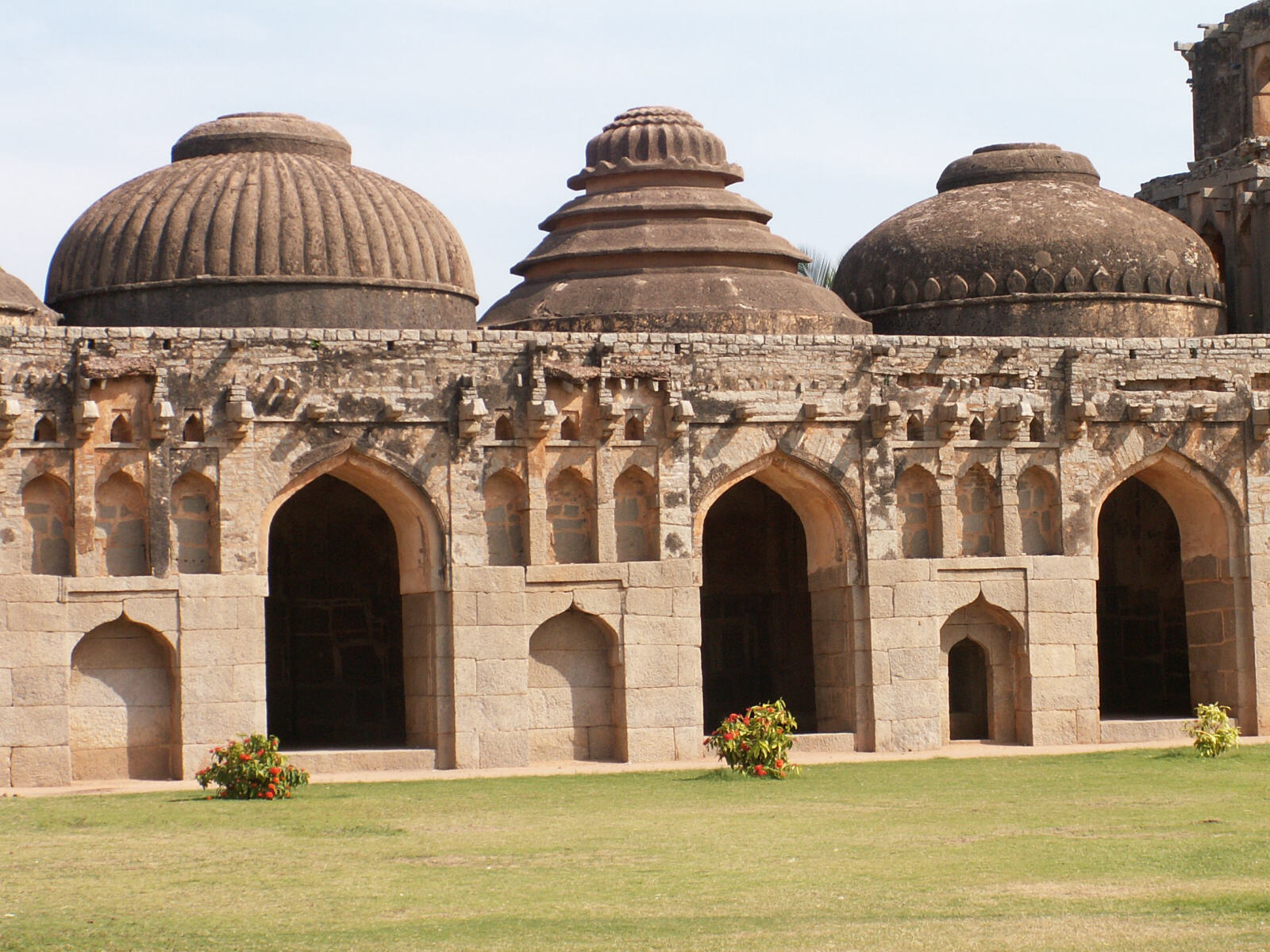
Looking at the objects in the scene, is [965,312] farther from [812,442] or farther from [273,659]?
[273,659]

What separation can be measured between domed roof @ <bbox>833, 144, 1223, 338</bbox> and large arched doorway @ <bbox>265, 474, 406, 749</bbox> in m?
6.08

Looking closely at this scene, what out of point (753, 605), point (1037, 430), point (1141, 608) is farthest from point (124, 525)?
point (1141, 608)

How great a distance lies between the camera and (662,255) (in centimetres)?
2195

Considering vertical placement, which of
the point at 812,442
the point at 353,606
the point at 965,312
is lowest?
Answer: the point at 353,606

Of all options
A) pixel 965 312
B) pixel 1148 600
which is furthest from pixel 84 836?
pixel 1148 600

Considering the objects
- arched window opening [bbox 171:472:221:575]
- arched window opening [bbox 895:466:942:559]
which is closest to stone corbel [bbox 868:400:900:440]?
arched window opening [bbox 895:466:942:559]

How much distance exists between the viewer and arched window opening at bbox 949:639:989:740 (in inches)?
840

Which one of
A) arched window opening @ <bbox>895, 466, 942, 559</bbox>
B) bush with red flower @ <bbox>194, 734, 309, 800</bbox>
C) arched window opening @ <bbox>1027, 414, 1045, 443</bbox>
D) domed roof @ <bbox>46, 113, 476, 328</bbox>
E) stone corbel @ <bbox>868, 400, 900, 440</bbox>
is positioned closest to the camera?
bush with red flower @ <bbox>194, 734, 309, 800</bbox>

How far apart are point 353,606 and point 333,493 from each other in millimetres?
1271

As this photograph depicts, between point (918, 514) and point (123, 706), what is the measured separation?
7.76 m

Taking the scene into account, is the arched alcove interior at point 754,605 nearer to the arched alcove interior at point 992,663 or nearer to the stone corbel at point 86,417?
the arched alcove interior at point 992,663

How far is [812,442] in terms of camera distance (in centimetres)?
2012

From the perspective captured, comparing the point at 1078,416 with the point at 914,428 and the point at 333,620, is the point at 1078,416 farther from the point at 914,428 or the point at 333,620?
the point at 333,620

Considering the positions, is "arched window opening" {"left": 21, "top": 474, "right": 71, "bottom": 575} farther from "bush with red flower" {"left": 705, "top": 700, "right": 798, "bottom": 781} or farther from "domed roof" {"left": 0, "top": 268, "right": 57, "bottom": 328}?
"bush with red flower" {"left": 705, "top": 700, "right": 798, "bottom": 781}
